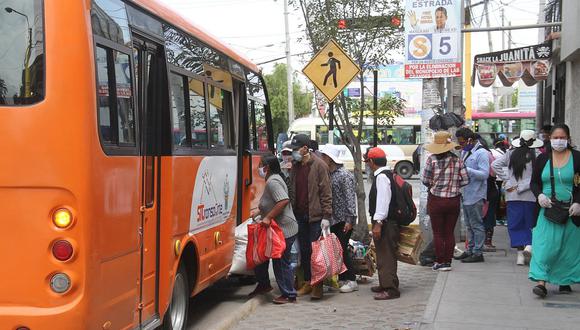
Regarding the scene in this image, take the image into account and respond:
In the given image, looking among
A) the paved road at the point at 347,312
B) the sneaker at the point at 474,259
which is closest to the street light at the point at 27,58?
the paved road at the point at 347,312

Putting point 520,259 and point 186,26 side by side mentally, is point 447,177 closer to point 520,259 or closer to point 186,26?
point 520,259

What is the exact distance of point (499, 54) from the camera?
44.0 feet

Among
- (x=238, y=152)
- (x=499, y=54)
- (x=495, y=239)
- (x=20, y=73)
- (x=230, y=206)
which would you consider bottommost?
(x=495, y=239)

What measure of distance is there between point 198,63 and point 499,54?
8536 millimetres

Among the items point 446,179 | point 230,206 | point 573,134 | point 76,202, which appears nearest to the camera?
point 76,202

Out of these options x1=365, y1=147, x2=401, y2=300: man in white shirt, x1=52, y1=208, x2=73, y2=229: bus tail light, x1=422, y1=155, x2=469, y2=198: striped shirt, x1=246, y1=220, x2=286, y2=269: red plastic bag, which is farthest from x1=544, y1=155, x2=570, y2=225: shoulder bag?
x1=52, y1=208, x2=73, y2=229: bus tail light

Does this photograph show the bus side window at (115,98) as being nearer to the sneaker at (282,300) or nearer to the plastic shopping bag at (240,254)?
the sneaker at (282,300)

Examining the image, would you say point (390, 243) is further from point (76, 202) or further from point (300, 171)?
point (76, 202)

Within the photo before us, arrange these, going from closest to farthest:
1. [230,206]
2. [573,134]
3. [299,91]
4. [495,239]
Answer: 1. [230,206]
2. [573,134]
3. [495,239]
4. [299,91]

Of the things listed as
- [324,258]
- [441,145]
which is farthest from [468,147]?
[324,258]

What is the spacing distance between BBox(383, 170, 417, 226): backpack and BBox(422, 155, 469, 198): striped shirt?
0.97 m

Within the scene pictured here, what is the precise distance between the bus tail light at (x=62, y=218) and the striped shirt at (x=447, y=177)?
569 centimetres

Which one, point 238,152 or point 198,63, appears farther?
point 238,152

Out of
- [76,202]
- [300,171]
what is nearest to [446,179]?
[300,171]
